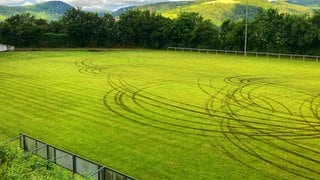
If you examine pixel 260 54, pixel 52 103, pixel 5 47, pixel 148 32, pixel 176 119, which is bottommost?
pixel 176 119

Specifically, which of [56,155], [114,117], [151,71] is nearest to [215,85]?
[151,71]

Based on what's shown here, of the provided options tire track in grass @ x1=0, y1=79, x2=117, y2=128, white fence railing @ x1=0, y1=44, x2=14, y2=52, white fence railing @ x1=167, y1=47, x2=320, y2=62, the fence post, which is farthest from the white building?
the fence post

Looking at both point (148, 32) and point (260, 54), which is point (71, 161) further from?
point (148, 32)

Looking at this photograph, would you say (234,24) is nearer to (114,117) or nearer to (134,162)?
(114,117)

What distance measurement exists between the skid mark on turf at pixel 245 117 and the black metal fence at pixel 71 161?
633cm

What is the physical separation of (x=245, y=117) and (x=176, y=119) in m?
4.50

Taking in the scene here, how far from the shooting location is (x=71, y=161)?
14672 mm

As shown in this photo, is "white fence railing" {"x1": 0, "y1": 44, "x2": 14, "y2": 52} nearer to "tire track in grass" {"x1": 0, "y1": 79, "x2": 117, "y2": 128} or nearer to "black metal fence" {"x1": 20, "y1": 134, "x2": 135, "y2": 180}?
"tire track in grass" {"x1": 0, "y1": 79, "x2": 117, "y2": 128}

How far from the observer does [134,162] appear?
1606 centimetres

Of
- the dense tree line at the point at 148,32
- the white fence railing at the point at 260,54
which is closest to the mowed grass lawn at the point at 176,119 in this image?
the white fence railing at the point at 260,54

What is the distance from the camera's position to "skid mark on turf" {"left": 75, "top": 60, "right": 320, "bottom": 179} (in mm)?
16844

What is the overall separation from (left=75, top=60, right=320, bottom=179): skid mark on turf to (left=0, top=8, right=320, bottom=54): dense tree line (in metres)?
32.9

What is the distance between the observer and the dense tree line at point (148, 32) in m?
66.9

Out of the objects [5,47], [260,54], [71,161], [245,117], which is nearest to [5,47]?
[5,47]
